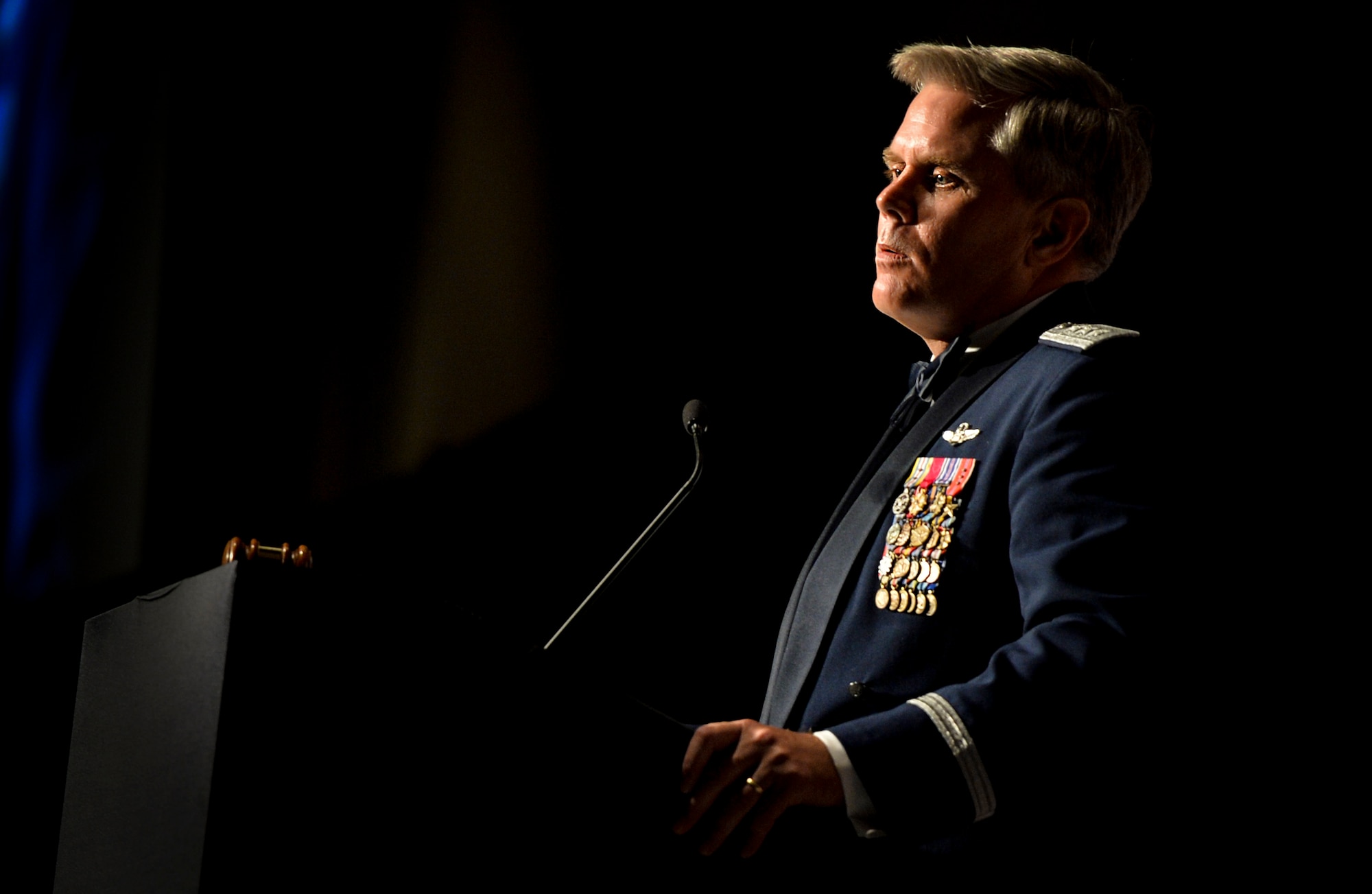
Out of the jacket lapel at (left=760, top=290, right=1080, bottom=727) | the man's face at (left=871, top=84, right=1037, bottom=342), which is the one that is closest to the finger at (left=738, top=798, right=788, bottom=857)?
the jacket lapel at (left=760, top=290, right=1080, bottom=727)

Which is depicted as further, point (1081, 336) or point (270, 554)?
point (1081, 336)

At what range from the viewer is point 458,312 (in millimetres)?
2654

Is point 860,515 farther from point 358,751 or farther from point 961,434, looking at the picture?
point 358,751

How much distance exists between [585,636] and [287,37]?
1444 mm

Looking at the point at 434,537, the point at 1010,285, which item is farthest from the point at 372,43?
the point at 1010,285

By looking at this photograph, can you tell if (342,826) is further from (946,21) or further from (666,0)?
(666,0)

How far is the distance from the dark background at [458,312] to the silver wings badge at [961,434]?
3.01 feet

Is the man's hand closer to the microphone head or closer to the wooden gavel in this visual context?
the wooden gavel

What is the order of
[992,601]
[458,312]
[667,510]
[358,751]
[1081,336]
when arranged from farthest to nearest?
1. [458,312]
2. [667,510]
3. [1081,336]
4. [992,601]
5. [358,751]

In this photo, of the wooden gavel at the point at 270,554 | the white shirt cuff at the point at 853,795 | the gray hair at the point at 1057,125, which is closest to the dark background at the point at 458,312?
the gray hair at the point at 1057,125

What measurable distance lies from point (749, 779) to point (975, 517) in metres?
0.47

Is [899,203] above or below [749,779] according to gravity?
above

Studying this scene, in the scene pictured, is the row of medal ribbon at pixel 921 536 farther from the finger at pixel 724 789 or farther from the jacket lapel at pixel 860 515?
the finger at pixel 724 789

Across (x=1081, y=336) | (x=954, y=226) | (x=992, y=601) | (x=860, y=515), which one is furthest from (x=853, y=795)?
(x=954, y=226)
